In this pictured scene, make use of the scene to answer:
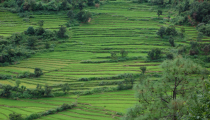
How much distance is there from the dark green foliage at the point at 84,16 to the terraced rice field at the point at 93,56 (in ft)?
7.09

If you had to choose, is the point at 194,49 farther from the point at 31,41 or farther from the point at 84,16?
the point at 31,41

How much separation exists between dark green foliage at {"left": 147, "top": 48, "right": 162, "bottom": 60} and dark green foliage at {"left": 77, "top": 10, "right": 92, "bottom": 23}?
28825 millimetres

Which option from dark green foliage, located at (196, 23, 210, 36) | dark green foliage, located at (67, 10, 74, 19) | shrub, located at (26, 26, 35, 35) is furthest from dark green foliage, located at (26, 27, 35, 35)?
dark green foliage, located at (196, 23, 210, 36)

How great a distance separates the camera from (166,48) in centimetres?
5694

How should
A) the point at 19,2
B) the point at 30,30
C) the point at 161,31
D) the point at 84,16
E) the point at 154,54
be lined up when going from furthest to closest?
1. the point at 19,2
2. the point at 84,16
3. the point at 30,30
4. the point at 161,31
5. the point at 154,54

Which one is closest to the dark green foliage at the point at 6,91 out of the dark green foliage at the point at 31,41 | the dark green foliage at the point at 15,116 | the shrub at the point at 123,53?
the dark green foliage at the point at 15,116

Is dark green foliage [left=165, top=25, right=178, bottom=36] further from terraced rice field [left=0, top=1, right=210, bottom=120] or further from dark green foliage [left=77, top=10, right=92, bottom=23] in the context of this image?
dark green foliage [left=77, top=10, right=92, bottom=23]

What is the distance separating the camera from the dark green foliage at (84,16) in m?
71.5

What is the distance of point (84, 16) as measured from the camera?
71875 mm

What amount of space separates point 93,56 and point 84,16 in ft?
73.4

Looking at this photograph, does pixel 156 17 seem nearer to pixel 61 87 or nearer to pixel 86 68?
pixel 86 68

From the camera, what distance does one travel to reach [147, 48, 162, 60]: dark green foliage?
52.2 meters

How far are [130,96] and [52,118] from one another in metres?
15.2

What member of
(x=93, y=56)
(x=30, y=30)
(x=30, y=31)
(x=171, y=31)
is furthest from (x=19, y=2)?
(x=171, y=31)
